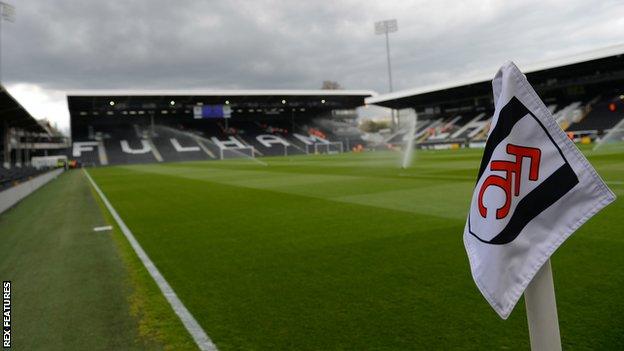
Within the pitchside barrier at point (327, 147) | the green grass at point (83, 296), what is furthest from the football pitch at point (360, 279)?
the pitchside barrier at point (327, 147)

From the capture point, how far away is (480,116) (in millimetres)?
61219

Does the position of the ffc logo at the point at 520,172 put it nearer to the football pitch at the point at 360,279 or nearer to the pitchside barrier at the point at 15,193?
the football pitch at the point at 360,279

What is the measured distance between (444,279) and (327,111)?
7668cm

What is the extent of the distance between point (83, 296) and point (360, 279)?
9.94 feet

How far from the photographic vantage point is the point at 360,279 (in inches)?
193

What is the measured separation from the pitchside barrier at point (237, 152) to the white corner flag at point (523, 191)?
60908 millimetres

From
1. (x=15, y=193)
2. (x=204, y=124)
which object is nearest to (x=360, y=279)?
(x=15, y=193)

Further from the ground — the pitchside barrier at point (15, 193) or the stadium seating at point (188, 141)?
the stadium seating at point (188, 141)

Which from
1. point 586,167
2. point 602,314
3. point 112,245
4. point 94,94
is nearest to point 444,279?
point 602,314

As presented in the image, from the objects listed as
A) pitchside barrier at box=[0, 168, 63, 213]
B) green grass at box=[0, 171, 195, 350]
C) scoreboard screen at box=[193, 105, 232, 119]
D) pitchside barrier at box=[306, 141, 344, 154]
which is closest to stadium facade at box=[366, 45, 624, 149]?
pitchside barrier at box=[306, 141, 344, 154]

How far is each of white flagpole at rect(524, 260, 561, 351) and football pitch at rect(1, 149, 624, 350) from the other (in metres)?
1.55

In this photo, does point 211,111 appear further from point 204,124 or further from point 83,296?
point 83,296

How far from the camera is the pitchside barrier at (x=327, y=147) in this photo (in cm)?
6888

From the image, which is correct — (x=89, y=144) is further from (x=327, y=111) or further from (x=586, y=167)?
(x=586, y=167)
